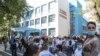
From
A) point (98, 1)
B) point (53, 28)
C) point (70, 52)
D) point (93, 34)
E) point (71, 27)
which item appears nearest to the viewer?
point (93, 34)

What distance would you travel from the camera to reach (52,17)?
6794cm

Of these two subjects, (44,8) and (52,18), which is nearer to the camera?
(52,18)

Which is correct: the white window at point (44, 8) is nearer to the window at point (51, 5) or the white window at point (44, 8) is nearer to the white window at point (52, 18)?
the window at point (51, 5)

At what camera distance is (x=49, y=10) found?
6962 centimetres

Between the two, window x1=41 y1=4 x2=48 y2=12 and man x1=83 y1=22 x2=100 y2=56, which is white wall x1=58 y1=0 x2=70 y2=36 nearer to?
window x1=41 y1=4 x2=48 y2=12

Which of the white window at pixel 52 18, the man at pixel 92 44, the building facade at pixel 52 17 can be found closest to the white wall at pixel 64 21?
the building facade at pixel 52 17

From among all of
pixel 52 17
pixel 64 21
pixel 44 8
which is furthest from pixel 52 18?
pixel 44 8

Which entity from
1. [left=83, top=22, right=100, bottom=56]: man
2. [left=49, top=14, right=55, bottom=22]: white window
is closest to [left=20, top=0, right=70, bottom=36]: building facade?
[left=49, top=14, right=55, bottom=22]: white window

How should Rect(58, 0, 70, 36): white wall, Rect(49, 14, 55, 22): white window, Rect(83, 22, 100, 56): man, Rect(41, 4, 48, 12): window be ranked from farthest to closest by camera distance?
Rect(41, 4, 48, 12): window < Rect(49, 14, 55, 22): white window < Rect(58, 0, 70, 36): white wall < Rect(83, 22, 100, 56): man

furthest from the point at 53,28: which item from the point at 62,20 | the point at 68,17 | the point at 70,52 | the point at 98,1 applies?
the point at 70,52

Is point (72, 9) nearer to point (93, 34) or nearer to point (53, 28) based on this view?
point (53, 28)

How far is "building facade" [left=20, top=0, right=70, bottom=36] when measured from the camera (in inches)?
2596

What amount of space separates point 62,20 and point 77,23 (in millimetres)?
3914

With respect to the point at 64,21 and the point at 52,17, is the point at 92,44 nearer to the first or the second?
the point at 52,17
